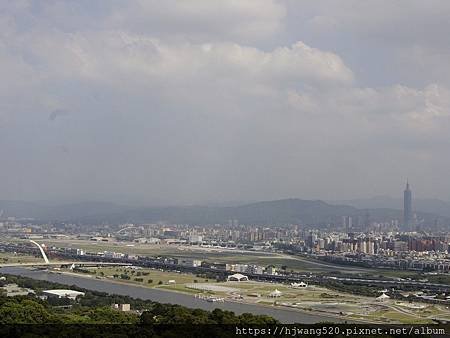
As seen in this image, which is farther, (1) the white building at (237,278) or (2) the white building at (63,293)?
(1) the white building at (237,278)

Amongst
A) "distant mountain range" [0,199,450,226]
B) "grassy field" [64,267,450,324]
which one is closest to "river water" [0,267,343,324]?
"grassy field" [64,267,450,324]

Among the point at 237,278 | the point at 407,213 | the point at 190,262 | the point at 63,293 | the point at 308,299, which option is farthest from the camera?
the point at 407,213

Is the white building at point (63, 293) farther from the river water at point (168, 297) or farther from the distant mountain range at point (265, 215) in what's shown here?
the distant mountain range at point (265, 215)

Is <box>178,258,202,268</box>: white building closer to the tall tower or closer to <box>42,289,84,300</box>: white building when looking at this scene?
<box>42,289,84,300</box>: white building

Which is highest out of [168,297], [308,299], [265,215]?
[265,215]

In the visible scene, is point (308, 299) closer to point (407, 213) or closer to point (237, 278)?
point (237, 278)

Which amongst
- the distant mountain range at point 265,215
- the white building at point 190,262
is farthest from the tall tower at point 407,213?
the white building at point 190,262

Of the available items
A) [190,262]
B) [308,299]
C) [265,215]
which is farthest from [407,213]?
[308,299]

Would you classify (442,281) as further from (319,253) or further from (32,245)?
(32,245)
